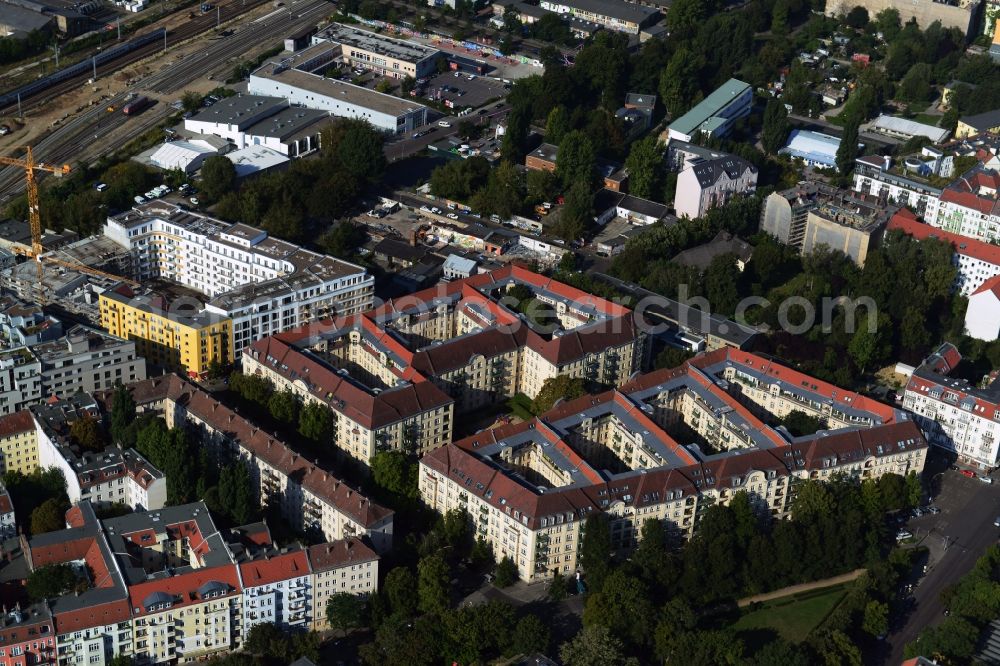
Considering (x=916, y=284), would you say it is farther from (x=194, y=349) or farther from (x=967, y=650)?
(x=194, y=349)

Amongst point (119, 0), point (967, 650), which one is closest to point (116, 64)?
point (119, 0)

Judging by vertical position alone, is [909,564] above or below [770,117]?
below

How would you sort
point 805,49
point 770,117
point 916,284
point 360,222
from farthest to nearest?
point 805,49
point 770,117
point 360,222
point 916,284

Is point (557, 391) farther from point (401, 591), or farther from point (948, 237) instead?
point (948, 237)

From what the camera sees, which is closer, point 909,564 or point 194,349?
point 909,564

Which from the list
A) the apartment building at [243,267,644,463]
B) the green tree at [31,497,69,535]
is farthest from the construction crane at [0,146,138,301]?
the green tree at [31,497,69,535]

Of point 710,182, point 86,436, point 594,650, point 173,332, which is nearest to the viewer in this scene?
point 594,650

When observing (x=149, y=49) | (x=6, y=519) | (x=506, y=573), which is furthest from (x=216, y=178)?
(x=506, y=573)
